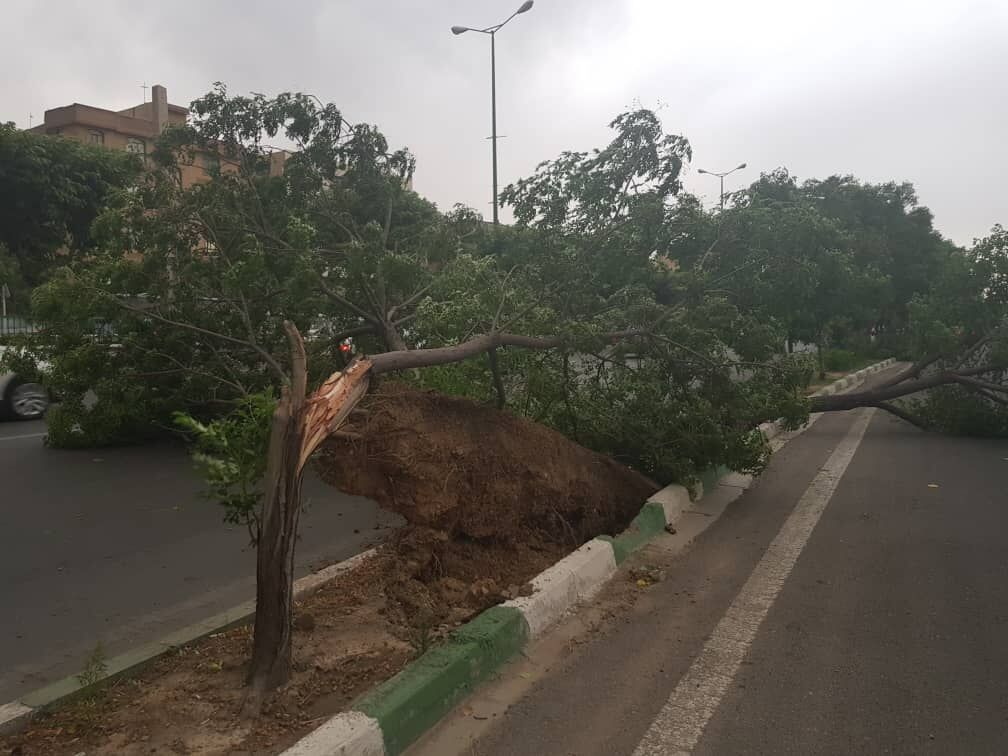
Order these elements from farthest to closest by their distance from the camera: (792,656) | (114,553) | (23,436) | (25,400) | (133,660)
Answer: (25,400)
(23,436)
(114,553)
(792,656)
(133,660)

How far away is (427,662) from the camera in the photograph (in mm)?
3738

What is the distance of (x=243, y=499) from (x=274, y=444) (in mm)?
312

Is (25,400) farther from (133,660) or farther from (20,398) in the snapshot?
(133,660)

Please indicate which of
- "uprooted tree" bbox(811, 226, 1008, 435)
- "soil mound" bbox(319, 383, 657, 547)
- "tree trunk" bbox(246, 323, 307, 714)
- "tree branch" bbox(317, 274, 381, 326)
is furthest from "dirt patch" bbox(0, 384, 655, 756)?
"uprooted tree" bbox(811, 226, 1008, 435)

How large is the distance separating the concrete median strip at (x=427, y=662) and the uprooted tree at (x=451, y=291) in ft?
5.62

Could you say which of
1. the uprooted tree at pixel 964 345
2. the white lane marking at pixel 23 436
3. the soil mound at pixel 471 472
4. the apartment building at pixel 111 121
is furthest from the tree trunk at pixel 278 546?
the apartment building at pixel 111 121

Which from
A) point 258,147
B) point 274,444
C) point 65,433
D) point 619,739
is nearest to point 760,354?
point 619,739

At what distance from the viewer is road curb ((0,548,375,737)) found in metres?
3.39

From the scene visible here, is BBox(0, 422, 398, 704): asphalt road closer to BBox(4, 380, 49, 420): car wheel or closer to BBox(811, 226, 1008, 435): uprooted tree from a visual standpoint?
BBox(4, 380, 49, 420): car wheel

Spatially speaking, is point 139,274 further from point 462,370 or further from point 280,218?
point 462,370

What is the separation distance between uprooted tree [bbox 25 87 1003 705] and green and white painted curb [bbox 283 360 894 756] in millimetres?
1720

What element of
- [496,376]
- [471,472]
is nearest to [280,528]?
[471,472]

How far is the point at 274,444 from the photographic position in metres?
3.43

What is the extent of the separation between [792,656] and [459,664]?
183 cm
